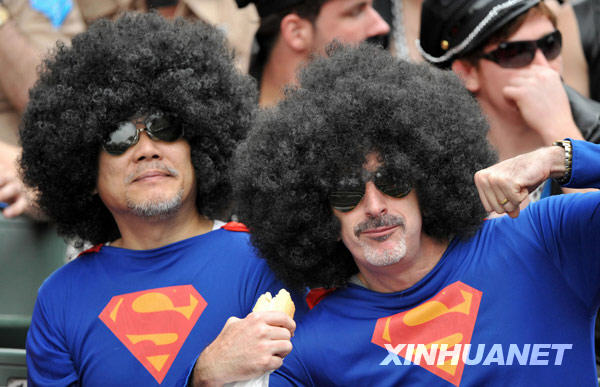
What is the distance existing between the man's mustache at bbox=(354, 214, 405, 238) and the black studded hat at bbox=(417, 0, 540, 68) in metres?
1.70

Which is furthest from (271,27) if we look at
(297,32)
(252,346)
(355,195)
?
(252,346)

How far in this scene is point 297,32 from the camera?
5340 millimetres

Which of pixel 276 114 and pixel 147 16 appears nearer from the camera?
pixel 276 114

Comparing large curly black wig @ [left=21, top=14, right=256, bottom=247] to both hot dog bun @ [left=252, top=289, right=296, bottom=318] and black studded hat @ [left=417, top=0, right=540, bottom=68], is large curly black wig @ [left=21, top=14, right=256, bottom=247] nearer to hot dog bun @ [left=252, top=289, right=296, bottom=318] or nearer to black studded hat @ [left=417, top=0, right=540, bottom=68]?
hot dog bun @ [left=252, top=289, right=296, bottom=318]

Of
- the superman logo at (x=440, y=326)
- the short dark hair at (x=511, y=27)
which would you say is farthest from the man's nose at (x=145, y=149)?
the short dark hair at (x=511, y=27)

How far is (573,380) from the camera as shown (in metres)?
3.13

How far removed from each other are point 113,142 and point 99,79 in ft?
1.12

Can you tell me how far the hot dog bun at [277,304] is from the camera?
3.19 metres

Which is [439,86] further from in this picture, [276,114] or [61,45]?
[61,45]

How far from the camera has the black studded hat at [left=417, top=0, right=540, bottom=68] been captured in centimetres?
448

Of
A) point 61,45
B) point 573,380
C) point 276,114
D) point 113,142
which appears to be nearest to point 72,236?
point 113,142

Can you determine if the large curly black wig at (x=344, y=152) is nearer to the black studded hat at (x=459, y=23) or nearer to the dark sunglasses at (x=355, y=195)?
the dark sunglasses at (x=355, y=195)

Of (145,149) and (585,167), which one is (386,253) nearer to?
(585,167)

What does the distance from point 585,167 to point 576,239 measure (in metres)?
0.33
